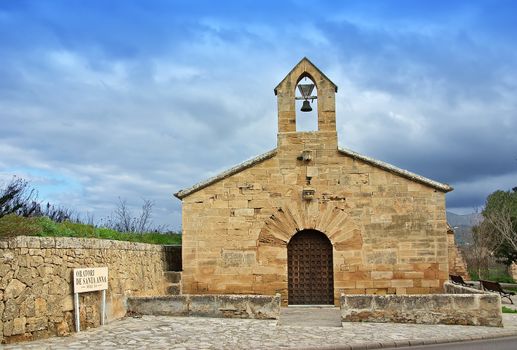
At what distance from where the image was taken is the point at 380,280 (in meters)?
15.2

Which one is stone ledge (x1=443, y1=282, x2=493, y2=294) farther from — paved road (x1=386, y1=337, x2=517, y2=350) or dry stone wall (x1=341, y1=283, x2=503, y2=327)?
paved road (x1=386, y1=337, x2=517, y2=350)

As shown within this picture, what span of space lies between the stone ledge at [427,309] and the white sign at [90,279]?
5264 millimetres

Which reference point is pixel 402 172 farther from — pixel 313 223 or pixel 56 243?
pixel 56 243

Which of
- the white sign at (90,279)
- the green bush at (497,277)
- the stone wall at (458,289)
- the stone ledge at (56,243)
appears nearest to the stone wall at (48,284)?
the stone ledge at (56,243)

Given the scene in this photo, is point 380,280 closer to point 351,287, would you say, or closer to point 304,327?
point 351,287

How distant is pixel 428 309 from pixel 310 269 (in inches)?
182

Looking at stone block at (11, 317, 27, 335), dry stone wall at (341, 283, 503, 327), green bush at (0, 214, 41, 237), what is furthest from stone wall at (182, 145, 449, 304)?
stone block at (11, 317, 27, 335)

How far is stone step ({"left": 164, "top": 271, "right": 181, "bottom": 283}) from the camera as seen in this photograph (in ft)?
51.5

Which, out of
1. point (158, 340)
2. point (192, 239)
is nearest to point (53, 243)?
point (158, 340)

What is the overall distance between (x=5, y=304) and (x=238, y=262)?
305 inches

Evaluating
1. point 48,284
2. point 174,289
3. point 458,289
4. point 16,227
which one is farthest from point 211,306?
point 458,289

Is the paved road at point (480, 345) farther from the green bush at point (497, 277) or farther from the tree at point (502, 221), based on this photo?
the green bush at point (497, 277)

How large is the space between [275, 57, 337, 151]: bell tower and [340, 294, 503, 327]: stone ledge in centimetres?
552

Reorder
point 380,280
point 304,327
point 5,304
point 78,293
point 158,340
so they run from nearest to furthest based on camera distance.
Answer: point 5,304 → point 158,340 → point 78,293 → point 304,327 → point 380,280
